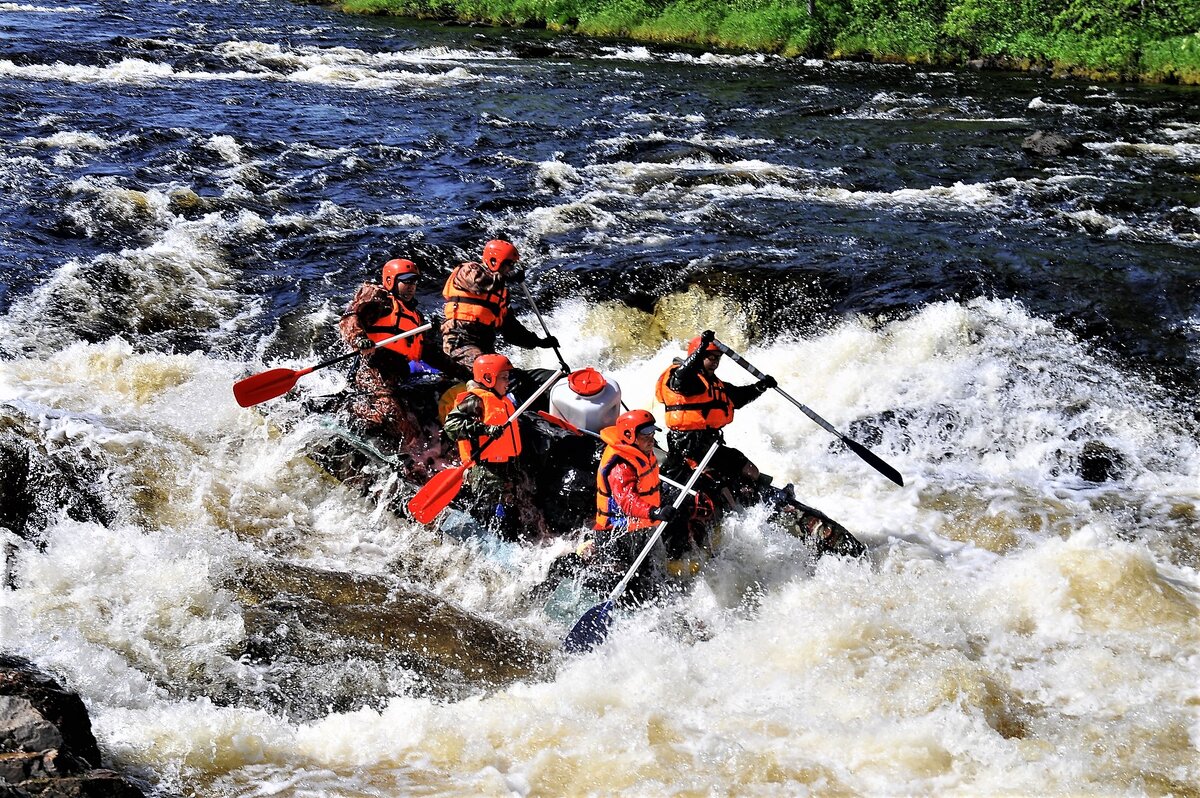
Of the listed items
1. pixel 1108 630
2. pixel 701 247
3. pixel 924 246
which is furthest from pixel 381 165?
pixel 1108 630

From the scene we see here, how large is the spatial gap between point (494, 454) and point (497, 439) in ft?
0.46

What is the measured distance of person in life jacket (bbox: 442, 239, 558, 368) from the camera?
952 cm

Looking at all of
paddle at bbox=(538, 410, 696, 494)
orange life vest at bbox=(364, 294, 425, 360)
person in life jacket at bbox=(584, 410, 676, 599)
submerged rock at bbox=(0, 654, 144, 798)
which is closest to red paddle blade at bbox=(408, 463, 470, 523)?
paddle at bbox=(538, 410, 696, 494)

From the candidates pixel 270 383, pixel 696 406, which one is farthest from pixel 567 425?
pixel 270 383

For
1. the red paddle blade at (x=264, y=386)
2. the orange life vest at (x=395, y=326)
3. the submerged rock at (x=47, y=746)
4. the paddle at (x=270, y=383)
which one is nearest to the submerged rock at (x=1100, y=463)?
the paddle at (x=270, y=383)

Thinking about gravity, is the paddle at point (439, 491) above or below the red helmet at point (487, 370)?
below

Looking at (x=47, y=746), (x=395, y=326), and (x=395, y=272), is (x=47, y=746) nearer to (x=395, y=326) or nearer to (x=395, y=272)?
(x=395, y=326)

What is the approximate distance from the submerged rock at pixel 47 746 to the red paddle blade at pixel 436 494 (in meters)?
2.65

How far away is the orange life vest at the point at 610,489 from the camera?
727 cm

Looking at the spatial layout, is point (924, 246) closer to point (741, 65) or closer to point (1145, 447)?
point (1145, 447)

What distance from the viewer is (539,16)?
30.3 metres

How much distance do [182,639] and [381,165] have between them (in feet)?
39.7

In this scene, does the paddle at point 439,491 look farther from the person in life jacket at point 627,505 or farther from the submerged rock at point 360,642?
the person in life jacket at point 627,505

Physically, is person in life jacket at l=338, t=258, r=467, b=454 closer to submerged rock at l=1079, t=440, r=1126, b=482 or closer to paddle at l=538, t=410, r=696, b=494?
paddle at l=538, t=410, r=696, b=494
